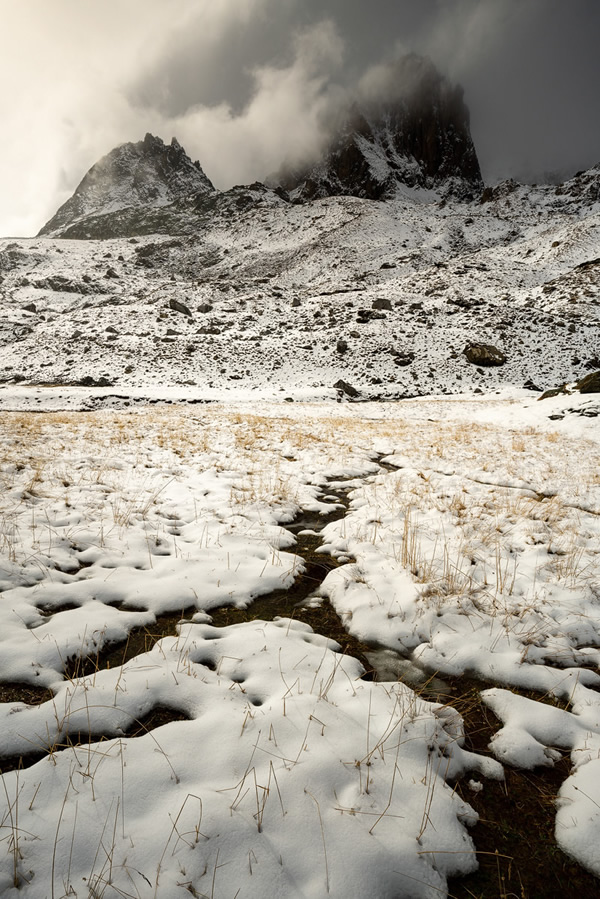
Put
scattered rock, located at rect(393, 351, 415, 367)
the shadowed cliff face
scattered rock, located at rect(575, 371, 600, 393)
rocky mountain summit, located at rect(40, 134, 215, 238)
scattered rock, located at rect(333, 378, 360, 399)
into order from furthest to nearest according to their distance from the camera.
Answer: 1. rocky mountain summit, located at rect(40, 134, 215, 238)
2. the shadowed cliff face
3. scattered rock, located at rect(393, 351, 415, 367)
4. scattered rock, located at rect(333, 378, 360, 399)
5. scattered rock, located at rect(575, 371, 600, 393)

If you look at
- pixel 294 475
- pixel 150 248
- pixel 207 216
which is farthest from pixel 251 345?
pixel 207 216

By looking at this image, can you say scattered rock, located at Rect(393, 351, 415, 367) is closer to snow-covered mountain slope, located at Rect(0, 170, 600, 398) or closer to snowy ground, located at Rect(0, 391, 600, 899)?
snow-covered mountain slope, located at Rect(0, 170, 600, 398)

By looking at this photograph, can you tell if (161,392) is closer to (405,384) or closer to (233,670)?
(405,384)

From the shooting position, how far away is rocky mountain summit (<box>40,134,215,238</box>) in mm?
176250

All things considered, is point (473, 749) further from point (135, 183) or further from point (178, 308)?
point (135, 183)

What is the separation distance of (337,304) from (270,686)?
5507 cm

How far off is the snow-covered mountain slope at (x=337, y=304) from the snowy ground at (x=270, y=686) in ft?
91.0

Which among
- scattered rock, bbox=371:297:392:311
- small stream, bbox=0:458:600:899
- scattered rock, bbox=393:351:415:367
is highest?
scattered rock, bbox=371:297:392:311

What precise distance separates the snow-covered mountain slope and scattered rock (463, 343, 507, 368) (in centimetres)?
89

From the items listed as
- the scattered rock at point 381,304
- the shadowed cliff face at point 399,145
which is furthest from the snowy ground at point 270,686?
the shadowed cliff face at point 399,145

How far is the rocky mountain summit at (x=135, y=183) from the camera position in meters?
176

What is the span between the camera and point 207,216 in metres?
128

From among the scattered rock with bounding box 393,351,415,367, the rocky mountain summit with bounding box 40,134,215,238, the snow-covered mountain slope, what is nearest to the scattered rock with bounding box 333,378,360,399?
the snow-covered mountain slope

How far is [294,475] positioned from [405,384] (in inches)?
1193
